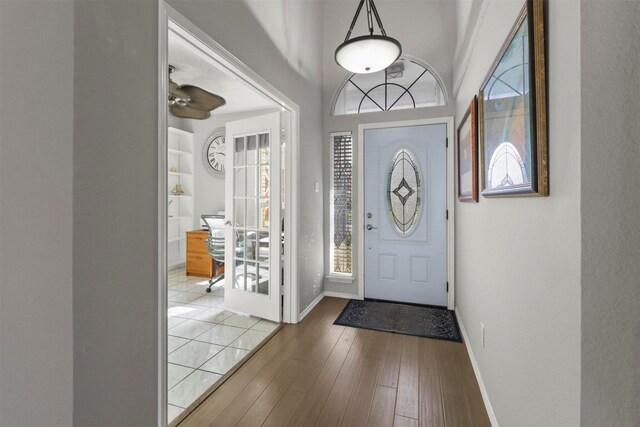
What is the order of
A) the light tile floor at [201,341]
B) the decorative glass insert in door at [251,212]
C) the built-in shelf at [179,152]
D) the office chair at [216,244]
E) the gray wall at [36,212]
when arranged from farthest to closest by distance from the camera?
the built-in shelf at [179,152] → the office chair at [216,244] → the decorative glass insert in door at [251,212] → the light tile floor at [201,341] → the gray wall at [36,212]

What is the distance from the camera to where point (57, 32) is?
103 cm

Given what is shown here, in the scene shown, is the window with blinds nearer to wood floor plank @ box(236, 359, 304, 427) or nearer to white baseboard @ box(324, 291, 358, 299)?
white baseboard @ box(324, 291, 358, 299)

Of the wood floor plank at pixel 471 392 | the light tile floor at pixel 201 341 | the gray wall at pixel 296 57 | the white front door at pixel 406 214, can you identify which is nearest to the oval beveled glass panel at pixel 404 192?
the white front door at pixel 406 214

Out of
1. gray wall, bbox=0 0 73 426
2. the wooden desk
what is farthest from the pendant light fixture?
the wooden desk

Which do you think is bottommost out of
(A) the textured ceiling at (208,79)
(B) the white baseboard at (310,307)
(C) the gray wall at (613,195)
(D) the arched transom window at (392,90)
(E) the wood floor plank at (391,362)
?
(E) the wood floor plank at (391,362)

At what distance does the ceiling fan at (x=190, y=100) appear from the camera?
2.86 m

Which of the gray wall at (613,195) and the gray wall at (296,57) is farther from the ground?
the gray wall at (296,57)

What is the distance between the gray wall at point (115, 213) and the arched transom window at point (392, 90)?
8.41ft

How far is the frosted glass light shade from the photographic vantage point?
79.4 inches

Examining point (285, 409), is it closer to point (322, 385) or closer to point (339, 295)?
point (322, 385)

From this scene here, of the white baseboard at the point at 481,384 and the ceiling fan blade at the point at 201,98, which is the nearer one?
the white baseboard at the point at 481,384

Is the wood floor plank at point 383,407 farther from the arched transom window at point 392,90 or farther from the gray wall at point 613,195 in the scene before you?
the arched transom window at point 392,90

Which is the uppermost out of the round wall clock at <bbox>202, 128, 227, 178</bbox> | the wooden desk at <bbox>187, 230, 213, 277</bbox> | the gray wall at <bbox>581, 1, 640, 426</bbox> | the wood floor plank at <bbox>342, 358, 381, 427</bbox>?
the round wall clock at <bbox>202, 128, 227, 178</bbox>

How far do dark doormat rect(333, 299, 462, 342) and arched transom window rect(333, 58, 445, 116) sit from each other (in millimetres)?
2203
